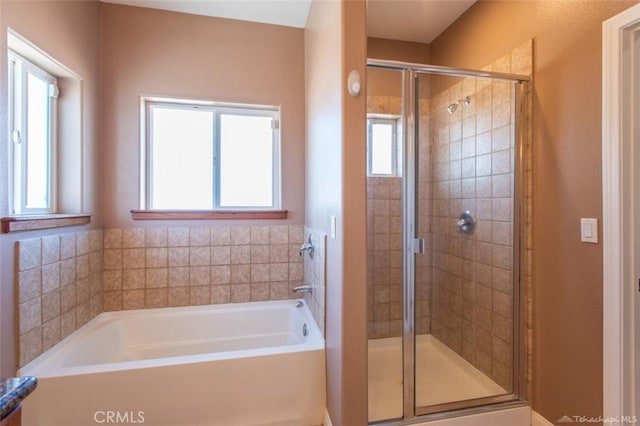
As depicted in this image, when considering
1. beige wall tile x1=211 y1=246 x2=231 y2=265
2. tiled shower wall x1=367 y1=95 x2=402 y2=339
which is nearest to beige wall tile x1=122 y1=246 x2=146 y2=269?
beige wall tile x1=211 y1=246 x2=231 y2=265

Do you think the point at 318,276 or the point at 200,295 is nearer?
the point at 318,276

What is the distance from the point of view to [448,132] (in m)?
2.14

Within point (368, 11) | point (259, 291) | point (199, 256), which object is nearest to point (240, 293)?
point (259, 291)

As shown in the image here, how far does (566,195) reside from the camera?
5.04ft

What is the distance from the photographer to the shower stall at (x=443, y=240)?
1785mm

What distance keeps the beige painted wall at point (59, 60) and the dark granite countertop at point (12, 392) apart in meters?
1.12

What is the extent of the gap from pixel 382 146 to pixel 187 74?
1617mm

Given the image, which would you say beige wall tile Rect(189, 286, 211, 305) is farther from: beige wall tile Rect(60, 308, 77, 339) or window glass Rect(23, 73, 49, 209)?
window glass Rect(23, 73, 49, 209)

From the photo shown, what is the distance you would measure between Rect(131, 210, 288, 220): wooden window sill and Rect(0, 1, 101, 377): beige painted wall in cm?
31

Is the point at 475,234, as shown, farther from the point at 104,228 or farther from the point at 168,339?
the point at 104,228

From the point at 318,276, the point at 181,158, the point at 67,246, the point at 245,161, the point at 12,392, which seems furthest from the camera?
the point at 245,161

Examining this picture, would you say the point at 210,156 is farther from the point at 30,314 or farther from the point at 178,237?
the point at 30,314

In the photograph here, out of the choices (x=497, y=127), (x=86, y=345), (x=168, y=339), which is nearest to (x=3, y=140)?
(x=86, y=345)

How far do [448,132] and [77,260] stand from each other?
2627 millimetres
